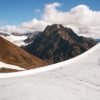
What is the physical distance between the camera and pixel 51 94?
22.9 ft

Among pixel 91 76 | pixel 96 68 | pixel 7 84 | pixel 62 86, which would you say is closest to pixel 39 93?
pixel 62 86

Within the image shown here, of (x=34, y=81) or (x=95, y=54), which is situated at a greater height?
(x=95, y=54)

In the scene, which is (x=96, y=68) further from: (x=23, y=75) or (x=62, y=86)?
(x=23, y=75)

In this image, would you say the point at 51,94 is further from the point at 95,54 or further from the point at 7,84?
the point at 95,54

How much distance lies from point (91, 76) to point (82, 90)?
43.4 inches

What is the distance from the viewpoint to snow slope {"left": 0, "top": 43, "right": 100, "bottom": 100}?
6906 mm

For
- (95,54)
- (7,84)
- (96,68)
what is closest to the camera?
(7,84)

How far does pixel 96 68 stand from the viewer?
8883 millimetres

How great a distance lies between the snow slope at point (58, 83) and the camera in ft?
22.7

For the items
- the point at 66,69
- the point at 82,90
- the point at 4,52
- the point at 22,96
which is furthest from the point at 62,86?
the point at 4,52

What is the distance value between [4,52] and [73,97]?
113517mm

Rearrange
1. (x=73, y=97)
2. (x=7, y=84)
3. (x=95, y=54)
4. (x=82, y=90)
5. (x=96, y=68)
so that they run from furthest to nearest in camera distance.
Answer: (x=95, y=54) < (x=96, y=68) < (x=7, y=84) < (x=82, y=90) < (x=73, y=97)

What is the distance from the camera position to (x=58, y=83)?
26.2 ft

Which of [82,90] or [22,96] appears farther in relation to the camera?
[82,90]
